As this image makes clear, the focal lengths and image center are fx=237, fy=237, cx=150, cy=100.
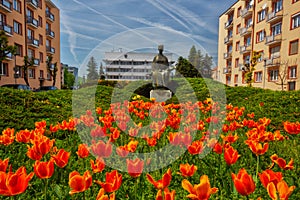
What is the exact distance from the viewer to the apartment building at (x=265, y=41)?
23.8 meters

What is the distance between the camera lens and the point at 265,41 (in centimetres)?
2766

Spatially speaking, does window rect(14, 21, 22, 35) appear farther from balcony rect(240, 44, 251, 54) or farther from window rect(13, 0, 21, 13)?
balcony rect(240, 44, 251, 54)

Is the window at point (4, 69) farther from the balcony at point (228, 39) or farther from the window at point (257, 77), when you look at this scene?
the balcony at point (228, 39)

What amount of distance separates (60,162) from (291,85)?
26.7m

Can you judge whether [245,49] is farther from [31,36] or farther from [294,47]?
[31,36]

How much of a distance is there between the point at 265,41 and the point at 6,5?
2927cm

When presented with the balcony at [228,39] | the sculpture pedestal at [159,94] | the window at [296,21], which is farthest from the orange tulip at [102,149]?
the balcony at [228,39]

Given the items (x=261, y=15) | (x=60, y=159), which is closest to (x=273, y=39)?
(x=261, y=15)

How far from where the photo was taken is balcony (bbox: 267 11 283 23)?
25.3 meters

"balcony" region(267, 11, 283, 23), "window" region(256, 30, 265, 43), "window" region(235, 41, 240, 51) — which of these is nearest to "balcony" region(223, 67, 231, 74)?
"window" region(235, 41, 240, 51)

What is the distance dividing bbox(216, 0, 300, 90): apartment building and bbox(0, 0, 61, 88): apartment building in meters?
27.5

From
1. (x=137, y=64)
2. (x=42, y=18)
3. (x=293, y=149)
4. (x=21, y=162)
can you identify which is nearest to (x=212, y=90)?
(x=137, y=64)

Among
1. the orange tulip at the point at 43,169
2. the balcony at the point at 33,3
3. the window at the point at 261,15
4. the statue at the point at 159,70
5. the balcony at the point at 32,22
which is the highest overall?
the balcony at the point at 33,3

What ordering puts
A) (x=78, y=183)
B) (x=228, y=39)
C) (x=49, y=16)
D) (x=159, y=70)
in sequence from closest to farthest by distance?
(x=78, y=183)
(x=159, y=70)
(x=49, y=16)
(x=228, y=39)
